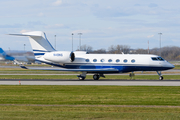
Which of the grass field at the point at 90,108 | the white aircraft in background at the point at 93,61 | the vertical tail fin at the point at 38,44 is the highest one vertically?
the vertical tail fin at the point at 38,44

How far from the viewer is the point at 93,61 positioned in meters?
37.1

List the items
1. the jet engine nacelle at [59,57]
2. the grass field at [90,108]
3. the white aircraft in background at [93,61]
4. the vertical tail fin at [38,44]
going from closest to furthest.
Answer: the grass field at [90,108]
the white aircraft in background at [93,61]
the jet engine nacelle at [59,57]
the vertical tail fin at [38,44]

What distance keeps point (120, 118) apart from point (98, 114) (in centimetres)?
125

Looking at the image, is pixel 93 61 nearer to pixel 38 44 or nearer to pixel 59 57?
pixel 59 57

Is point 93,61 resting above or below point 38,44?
below

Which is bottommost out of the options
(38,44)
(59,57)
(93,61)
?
(93,61)

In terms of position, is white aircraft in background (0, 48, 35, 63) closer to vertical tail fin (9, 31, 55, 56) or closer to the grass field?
vertical tail fin (9, 31, 55, 56)

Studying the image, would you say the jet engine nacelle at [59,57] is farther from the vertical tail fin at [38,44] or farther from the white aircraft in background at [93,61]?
the vertical tail fin at [38,44]

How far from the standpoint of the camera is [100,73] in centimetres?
3709

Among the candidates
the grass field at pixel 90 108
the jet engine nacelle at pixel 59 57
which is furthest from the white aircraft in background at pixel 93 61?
the grass field at pixel 90 108

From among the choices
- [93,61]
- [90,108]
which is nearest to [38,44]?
[93,61]

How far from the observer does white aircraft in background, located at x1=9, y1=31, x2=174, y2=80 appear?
36000mm

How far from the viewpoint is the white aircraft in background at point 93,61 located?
3600cm

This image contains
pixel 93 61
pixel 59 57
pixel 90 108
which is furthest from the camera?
pixel 93 61
